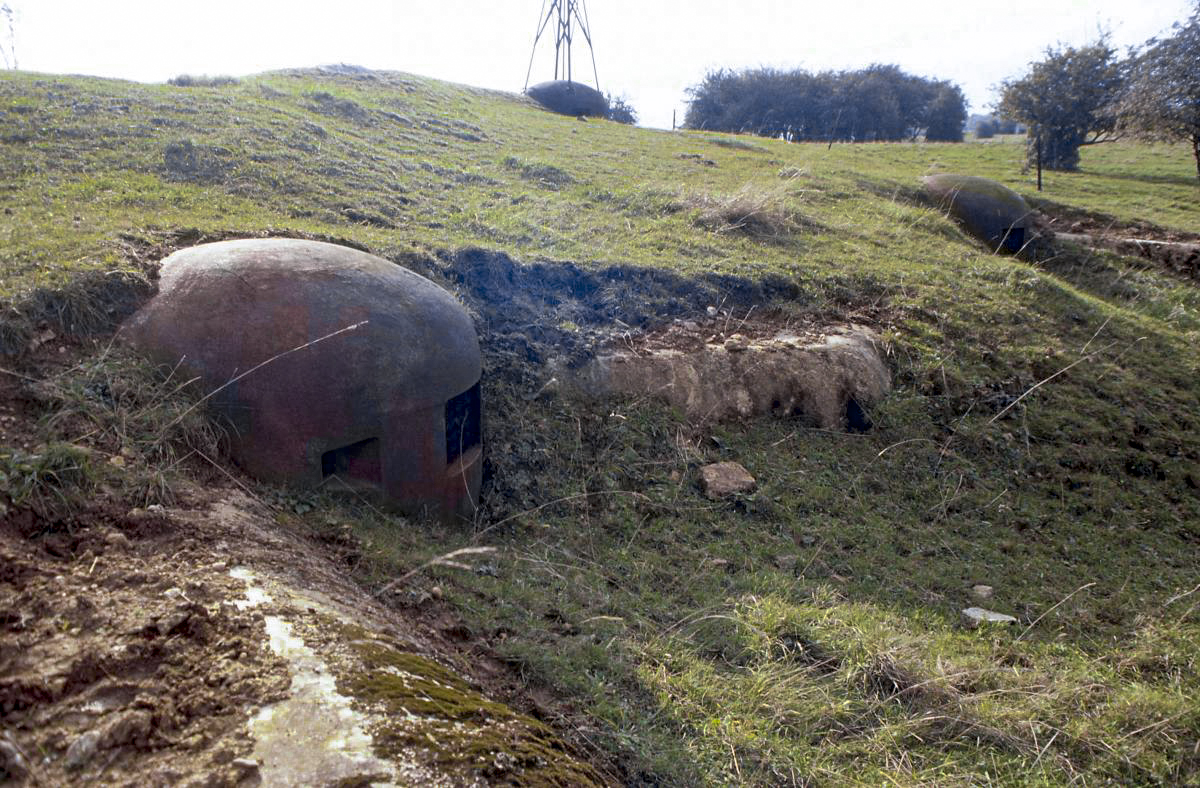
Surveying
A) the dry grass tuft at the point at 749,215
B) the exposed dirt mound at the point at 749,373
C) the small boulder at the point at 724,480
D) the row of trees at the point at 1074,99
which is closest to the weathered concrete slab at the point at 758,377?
→ the exposed dirt mound at the point at 749,373

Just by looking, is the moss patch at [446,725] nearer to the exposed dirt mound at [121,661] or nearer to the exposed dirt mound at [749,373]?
the exposed dirt mound at [121,661]

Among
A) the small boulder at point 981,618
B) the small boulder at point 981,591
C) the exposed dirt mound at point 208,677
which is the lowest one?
the small boulder at point 981,591

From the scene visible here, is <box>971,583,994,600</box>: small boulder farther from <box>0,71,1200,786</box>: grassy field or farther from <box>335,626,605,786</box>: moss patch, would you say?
<box>335,626,605,786</box>: moss patch

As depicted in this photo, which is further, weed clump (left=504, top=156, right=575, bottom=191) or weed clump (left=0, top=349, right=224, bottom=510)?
weed clump (left=504, top=156, right=575, bottom=191)

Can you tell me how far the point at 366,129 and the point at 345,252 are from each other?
7691 millimetres

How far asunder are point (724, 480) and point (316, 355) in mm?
2836

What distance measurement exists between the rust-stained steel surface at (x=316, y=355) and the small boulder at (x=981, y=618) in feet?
9.79

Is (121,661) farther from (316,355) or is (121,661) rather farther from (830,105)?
(830,105)

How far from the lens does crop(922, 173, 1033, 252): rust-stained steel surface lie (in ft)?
35.7

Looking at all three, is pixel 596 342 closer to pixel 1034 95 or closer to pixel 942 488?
pixel 942 488

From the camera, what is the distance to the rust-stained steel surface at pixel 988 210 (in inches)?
428

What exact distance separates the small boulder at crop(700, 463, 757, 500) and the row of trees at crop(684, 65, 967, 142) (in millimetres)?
23944

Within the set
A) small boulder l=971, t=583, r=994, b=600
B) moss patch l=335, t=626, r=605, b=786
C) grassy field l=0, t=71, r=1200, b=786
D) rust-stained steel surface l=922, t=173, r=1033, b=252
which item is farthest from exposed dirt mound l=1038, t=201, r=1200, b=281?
moss patch l=335, t=626, r=605, b=786

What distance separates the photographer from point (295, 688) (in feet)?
6.69
